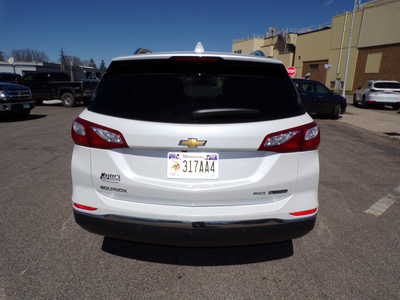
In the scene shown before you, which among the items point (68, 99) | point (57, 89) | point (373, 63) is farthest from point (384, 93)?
point (57, 89)

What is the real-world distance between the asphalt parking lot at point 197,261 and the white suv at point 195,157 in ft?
1.54

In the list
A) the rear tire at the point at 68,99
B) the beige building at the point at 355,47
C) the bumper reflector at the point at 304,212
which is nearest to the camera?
the bumper reflector at the point at 304,212

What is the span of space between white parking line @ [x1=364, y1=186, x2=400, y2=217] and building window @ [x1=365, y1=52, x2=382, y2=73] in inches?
1255

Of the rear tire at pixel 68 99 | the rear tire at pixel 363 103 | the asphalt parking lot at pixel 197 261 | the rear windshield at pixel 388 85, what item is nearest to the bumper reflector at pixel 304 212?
the asphalt parking lot at pixel 197 261

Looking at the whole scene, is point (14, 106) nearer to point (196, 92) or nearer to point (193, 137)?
point (196, 92)

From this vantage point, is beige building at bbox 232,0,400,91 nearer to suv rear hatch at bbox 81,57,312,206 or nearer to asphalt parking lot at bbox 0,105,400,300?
asphalt parking lot at bbox 0,105,400,300

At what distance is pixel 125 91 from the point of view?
6.69 feet

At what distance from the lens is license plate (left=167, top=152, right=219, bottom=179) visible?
187 centimetres

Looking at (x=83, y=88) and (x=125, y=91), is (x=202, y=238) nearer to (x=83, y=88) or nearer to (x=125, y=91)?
(x=125, y=91)

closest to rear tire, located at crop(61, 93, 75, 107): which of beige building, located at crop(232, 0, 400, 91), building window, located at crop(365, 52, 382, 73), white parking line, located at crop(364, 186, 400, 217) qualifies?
white parking line, located at crop(364, 186, 400, 217)

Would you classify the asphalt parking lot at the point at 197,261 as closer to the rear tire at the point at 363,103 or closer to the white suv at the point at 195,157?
the white suv at the point at 195,157

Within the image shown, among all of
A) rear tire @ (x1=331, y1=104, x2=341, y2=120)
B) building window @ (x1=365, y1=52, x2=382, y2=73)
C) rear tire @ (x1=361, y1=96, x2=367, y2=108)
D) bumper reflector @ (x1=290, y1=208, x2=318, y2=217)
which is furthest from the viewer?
building window @ (x1=365, y1=52, x2=382, y2=73)

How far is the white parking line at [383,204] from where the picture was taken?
3.58 meters

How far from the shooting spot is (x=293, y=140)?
6.45 ft
